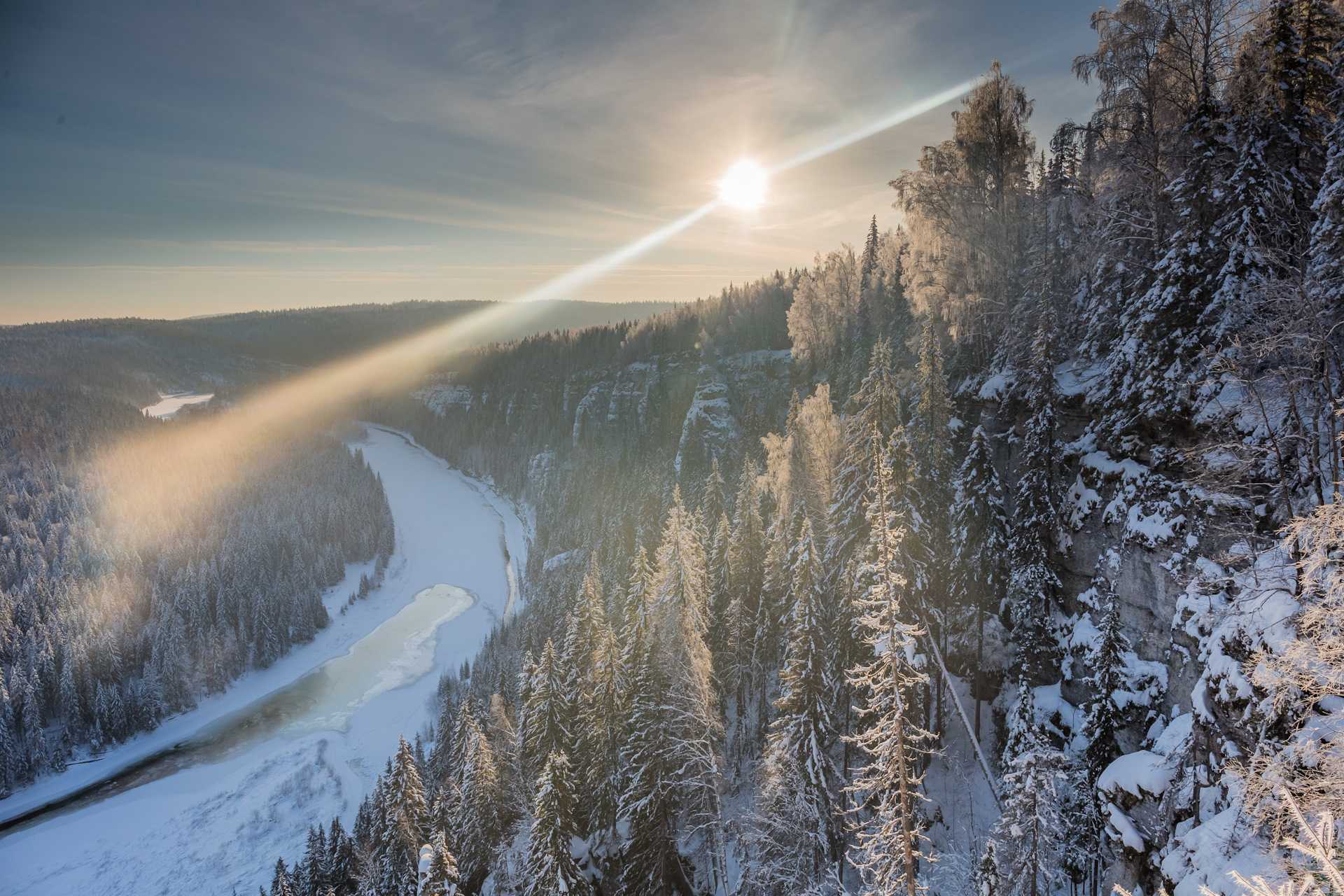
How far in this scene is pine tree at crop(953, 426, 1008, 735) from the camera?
28.1m

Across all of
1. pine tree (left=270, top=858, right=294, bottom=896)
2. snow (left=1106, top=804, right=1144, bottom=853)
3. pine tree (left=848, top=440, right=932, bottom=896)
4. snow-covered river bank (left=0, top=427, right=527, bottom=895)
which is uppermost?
pine tree (left=848, top=440, right=932, bottom=896)

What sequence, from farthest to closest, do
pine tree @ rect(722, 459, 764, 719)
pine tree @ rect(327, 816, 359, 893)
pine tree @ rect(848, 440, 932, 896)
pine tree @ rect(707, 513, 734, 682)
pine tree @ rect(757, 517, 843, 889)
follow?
pine tree @ rect(327, 816, 359, 893)
pine tree @ rect(707, 513, 734, 682)
pine tree @ rect(722, 459, 764, 719)
pine tree @ rect(757, 517, 843, 889)
pine tree @ rect(848, 440, 932, 896)

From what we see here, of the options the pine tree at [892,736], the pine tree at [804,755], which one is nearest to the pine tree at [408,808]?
the pine tree at [804,755]

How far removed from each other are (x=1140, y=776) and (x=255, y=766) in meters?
76.7

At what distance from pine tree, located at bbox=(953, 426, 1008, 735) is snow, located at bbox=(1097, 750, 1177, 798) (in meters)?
12.0

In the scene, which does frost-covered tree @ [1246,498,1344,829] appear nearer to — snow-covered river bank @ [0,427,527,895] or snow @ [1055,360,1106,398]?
snow @ [1055,360,1106,398]

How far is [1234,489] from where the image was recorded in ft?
60.4

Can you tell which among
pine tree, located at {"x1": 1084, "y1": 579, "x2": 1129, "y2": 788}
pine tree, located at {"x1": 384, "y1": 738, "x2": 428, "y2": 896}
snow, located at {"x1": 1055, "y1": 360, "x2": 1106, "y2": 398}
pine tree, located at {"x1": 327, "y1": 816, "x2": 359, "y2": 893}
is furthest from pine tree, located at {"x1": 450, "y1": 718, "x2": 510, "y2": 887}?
snow, located at {"x1": 1055, "y1": 360, "x2": 1106, "y2": 398}

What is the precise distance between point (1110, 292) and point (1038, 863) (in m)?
26.5

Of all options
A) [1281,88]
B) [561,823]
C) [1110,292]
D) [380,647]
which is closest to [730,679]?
[561,823]

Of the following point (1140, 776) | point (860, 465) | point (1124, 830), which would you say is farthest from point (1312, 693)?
point (860, 465)

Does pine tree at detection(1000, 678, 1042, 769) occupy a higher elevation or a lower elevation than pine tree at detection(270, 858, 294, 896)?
higher

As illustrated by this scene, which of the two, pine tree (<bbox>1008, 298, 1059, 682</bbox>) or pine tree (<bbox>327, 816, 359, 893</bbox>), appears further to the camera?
pine tree (<bbox>327, 816, 359, 893</bbox>)

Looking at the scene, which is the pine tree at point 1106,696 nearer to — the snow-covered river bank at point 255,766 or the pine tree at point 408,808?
the pine tree at point 408,808
